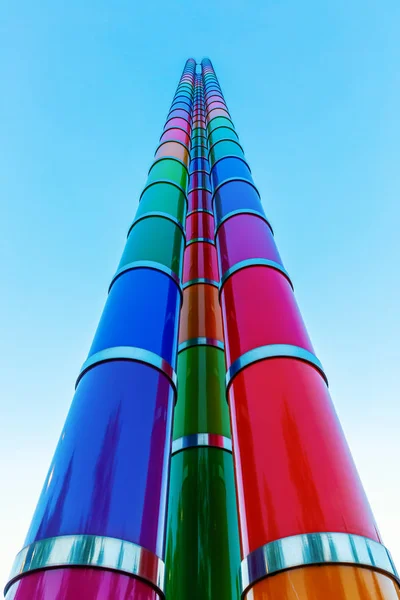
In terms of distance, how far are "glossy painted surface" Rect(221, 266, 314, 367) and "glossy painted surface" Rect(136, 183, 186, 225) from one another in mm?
1542

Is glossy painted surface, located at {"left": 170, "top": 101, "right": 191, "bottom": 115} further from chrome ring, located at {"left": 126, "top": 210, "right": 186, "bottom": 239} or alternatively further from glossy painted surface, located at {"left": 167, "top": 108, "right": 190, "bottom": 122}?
chrome ring, located at {"left": 126, "top": 210, "right": 186, "bottom": 239}

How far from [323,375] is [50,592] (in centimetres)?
216

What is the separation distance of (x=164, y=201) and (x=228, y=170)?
1620 mm

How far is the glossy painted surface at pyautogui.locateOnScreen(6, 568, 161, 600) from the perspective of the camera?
1775mm

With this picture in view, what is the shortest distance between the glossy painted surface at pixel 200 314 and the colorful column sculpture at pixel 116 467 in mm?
1321

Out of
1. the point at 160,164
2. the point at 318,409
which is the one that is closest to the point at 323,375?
the point at 318,409

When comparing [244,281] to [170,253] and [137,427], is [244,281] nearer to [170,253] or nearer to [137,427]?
[170,253]

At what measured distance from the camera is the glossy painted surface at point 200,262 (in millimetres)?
6305

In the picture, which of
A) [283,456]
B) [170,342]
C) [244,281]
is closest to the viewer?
[283,456]


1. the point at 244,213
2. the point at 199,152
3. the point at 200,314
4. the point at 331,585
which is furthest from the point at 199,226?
the point at 331,585

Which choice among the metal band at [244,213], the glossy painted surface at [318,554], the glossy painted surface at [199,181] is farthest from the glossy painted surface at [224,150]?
the glossy painted surface at [318,554]

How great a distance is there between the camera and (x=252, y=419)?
2.67m

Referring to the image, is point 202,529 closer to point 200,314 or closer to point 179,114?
point 200,314

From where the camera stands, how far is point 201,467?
384cm
